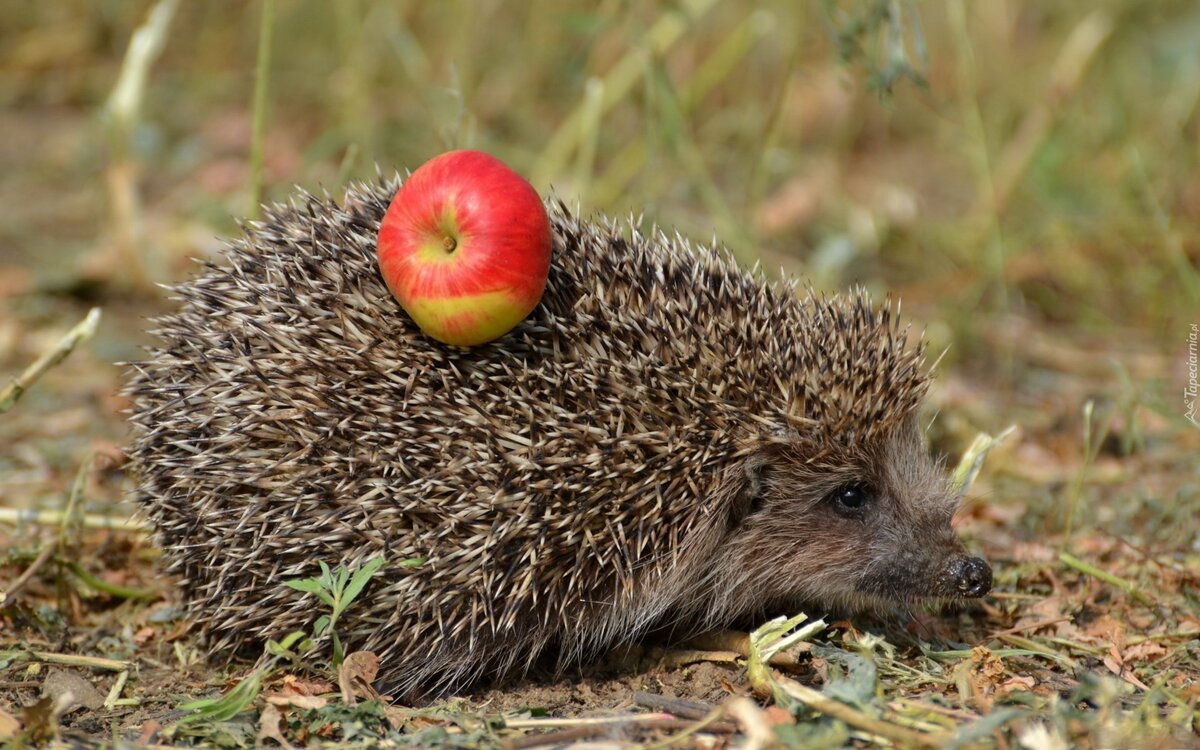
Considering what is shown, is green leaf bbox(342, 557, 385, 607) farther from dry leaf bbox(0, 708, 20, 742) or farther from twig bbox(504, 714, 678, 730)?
dry leaf bbox(0, 708, 20, 742)

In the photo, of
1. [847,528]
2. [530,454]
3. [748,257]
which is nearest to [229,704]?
[530,454]

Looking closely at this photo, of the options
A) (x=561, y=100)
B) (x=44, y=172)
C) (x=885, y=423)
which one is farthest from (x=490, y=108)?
(x=885, y=423)

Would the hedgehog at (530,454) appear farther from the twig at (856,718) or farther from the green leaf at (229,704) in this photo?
the twig at (856,718)

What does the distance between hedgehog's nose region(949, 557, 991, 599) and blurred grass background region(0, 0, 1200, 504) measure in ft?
6.10

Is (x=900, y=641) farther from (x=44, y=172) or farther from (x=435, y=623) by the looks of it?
(x=44, y=172)

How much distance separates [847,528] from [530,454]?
1.49 m

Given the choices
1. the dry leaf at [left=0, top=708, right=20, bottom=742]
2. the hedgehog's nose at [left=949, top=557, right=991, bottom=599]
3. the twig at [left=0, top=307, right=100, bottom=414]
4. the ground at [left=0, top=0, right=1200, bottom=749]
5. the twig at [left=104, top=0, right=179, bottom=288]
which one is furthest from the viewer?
the twig at [left=104, top=0, right=179, bottom=288]

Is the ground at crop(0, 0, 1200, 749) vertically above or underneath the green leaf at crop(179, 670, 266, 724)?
above

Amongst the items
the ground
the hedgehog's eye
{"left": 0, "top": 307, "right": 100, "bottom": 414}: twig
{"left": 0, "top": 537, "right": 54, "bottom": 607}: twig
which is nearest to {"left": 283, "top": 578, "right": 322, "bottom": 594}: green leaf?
the ground

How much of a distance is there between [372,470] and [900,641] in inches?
90.5

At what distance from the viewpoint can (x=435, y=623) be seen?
4.70 m

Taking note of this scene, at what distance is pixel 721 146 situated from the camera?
12.6 m

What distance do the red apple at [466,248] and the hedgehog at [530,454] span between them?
23 centimetres

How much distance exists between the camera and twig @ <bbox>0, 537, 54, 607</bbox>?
16.8 ft
